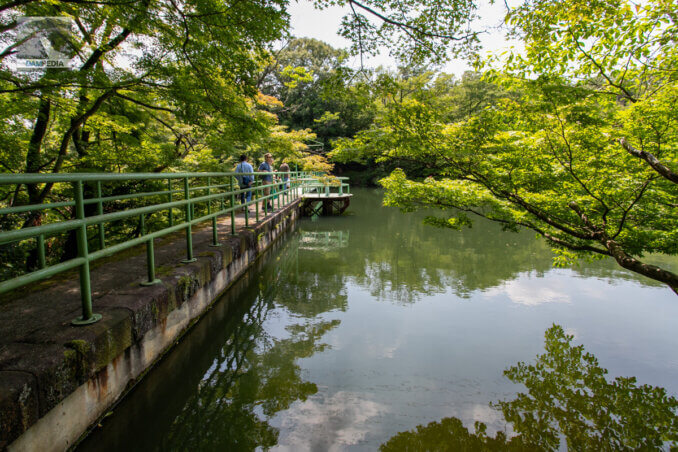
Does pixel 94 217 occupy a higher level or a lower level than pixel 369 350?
higher

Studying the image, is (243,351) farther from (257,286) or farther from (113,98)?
(113,98)

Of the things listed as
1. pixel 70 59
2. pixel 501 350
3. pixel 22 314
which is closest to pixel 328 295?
pixel 501 350

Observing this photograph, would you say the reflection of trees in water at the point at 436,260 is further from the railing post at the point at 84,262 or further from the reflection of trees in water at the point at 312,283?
the railing post at the point at 84,262

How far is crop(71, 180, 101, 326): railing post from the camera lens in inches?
85.8

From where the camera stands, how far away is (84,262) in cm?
223

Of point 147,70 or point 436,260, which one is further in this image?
point 436,260

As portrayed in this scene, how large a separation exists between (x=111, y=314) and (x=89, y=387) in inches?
18.7

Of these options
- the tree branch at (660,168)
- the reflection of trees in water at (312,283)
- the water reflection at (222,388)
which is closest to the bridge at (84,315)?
the water reflection at (222,388)

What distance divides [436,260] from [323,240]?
3.79 m

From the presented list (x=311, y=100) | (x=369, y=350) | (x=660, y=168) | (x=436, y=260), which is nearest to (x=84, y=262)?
(x=369, y=350)

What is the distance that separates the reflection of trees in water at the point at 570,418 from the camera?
285 cm

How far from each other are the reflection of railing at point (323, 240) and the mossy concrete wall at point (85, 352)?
622cm

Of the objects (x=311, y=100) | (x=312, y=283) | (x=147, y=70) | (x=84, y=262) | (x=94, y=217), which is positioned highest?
(x=311, y=100)

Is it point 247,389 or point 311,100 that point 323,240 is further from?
point 311,100
